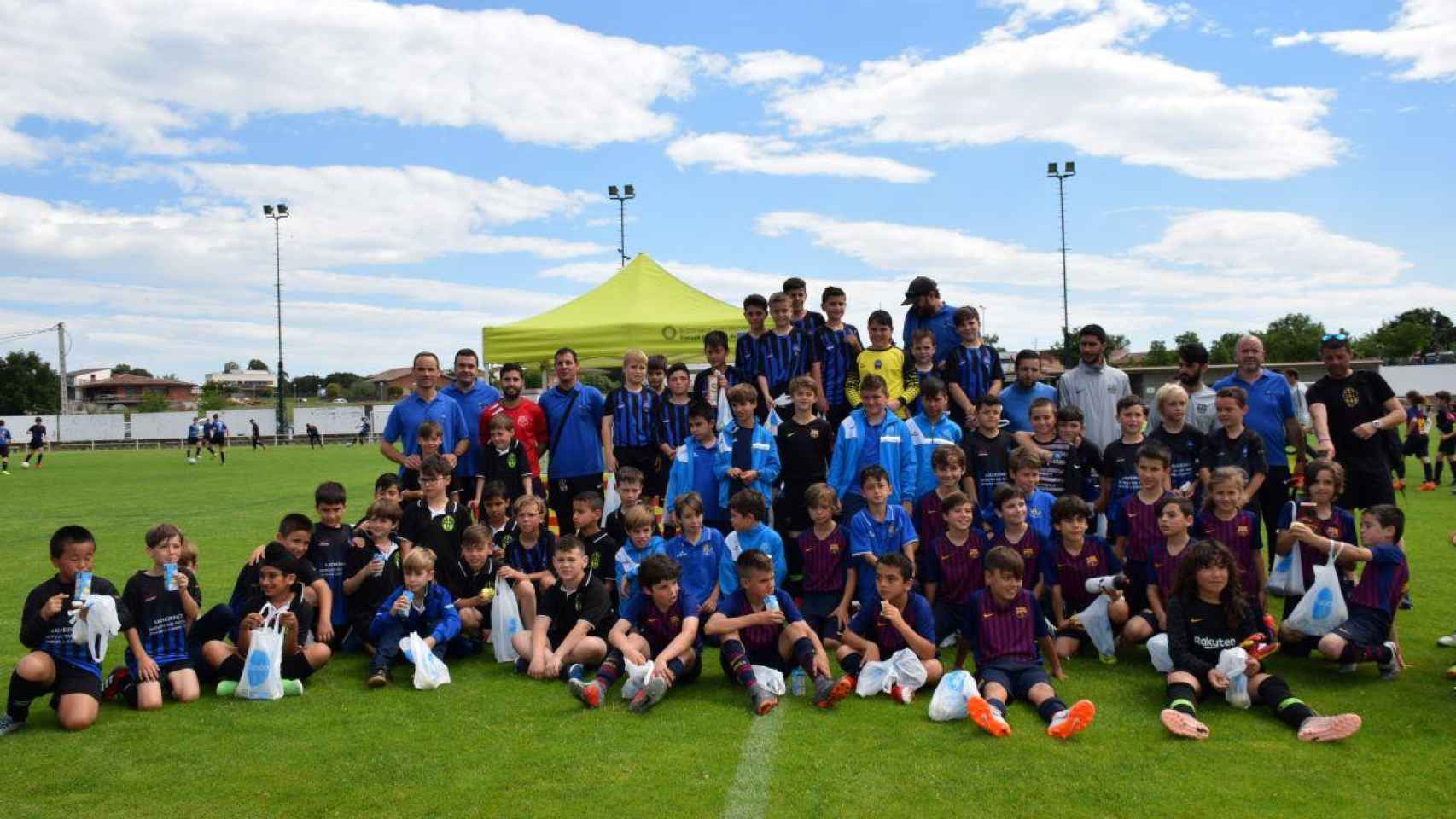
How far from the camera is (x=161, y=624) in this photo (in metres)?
5.57

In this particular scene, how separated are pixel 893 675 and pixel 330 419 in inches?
2018

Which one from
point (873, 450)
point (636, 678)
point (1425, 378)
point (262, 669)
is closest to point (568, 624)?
point (636, 678)

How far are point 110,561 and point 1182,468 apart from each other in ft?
35.3

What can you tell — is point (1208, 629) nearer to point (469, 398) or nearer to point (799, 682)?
point (799, 682)

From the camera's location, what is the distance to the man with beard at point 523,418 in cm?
808

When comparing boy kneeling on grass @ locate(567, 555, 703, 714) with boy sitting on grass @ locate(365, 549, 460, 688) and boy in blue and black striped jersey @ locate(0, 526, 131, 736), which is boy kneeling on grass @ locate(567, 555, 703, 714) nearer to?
boy sitting on grass @ locate(365, 549, 460, 688)

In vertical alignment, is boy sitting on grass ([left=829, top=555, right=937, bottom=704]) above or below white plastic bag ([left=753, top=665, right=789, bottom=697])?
above

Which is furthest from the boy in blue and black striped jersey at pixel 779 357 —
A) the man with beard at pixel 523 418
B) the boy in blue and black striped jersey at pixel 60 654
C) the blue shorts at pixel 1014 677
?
the boy in blue and black striped jersey at pixel 60 654

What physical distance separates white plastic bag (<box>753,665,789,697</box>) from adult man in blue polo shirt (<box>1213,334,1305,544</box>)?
13.0 feet

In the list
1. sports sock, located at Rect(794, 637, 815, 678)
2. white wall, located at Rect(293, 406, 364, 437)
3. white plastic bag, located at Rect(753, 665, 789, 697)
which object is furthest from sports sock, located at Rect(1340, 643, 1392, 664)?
white wall, located at Rect(293, 406, 364, 437)

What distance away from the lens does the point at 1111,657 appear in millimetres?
5906

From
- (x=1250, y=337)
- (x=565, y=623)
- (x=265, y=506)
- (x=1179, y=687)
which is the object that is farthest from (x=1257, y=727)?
(x=265, y=506)

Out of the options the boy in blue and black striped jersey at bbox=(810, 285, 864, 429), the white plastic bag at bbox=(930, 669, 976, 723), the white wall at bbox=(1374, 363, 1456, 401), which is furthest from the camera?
the white wall at bbox=(1374, 363, 1456, 401)

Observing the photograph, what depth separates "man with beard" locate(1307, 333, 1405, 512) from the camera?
22.5ft
